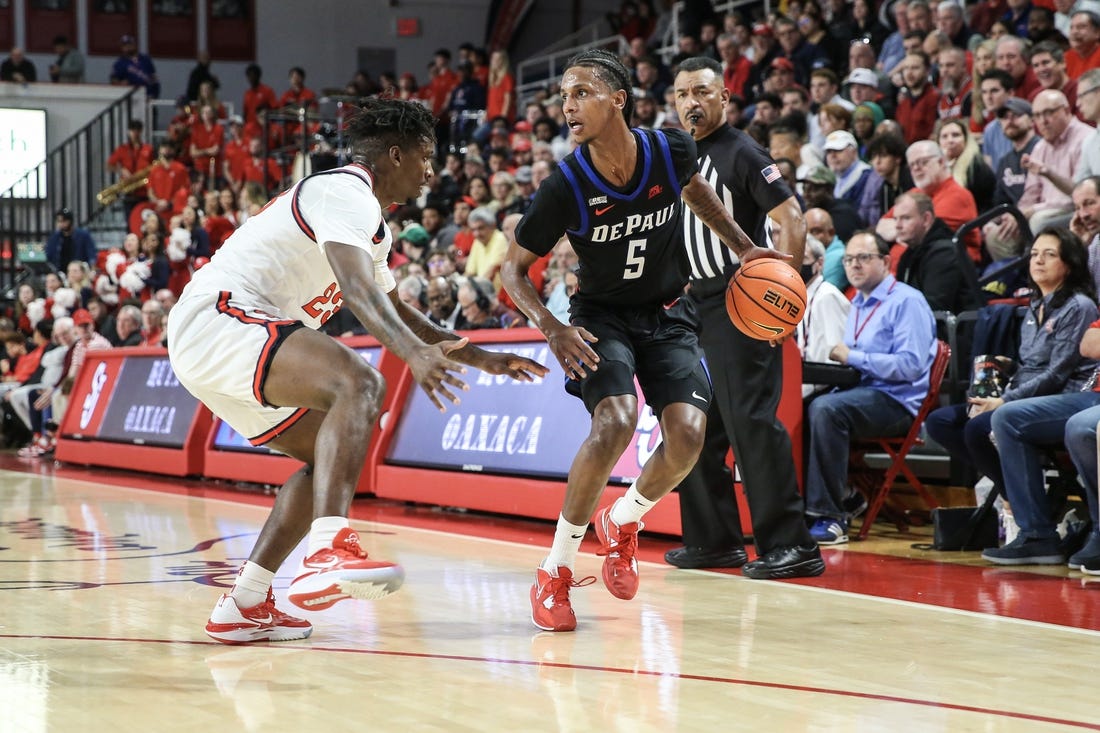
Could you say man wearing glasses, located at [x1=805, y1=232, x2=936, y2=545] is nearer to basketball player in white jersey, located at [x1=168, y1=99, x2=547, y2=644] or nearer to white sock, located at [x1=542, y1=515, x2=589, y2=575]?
white sock, located at [x1=542, y1=515, x2=589, y2=575]

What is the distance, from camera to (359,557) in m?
3.65

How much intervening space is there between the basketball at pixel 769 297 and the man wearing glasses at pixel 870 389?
1987 millimetres

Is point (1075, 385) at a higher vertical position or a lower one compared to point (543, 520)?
higher

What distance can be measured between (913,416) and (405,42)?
20888 millimetres

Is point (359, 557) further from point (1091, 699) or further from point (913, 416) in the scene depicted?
point (913, 416)

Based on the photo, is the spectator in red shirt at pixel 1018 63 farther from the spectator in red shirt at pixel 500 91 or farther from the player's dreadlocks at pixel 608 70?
the spectator in red shirt at pixel 500 91

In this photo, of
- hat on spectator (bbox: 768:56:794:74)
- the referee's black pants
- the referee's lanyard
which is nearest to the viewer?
the referee's black pants

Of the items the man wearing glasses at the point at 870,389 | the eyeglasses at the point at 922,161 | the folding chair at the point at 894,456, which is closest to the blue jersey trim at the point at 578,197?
the man wearing glasses at the point at 870,389

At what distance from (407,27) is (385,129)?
74.9ft

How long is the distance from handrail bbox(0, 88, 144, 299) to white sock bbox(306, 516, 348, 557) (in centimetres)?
1969

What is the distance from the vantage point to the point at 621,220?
4695 millimetres

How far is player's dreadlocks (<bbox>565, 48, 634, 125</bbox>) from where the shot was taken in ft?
15.1

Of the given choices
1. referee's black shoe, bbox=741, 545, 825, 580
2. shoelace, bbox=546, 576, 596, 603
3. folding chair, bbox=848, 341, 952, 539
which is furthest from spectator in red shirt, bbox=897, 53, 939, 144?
shoelace, bbox=546, 576, 596, 603

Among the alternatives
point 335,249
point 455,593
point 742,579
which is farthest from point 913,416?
point 335,249
